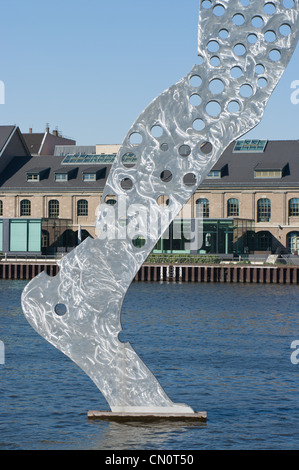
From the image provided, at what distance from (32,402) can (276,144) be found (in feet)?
220

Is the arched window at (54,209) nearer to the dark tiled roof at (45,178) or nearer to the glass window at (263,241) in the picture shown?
the dark tiled roof at (45,178)

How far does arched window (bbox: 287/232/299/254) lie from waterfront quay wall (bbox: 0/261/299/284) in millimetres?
15599

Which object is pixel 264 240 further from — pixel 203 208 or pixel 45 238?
pixel 45 238

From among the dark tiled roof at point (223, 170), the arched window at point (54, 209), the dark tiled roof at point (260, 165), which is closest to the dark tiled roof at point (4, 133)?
the dark tiled roof at point (223, 170)

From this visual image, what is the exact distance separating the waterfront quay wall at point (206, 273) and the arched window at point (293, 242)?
15599mm

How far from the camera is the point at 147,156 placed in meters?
15.2

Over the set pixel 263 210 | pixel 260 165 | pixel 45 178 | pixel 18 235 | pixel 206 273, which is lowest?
pixel 206 273

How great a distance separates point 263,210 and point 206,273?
19.0m

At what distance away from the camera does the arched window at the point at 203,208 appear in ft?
265

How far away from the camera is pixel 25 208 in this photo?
283ft

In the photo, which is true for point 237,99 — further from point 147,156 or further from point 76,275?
point 76,275

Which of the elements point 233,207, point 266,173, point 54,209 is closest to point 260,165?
point 266,173

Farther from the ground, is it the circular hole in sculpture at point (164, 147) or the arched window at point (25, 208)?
the arched window at point (25, 208)

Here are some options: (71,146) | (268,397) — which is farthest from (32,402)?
(71,146)
